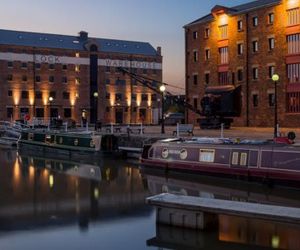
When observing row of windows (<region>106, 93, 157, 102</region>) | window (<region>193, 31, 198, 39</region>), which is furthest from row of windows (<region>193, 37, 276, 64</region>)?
row of windows (<region>106, 93, 157, 102</region>)

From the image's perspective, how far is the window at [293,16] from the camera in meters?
43.8

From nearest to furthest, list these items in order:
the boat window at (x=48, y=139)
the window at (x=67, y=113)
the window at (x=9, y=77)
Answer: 1. the boat window at (x=48, y=139)
2. the window at (x=9, y=77)
3. the window at (x=67, y=113)

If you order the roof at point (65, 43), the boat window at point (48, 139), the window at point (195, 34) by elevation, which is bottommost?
the boat window at point (48, 139)

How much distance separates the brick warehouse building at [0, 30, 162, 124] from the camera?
76750mm

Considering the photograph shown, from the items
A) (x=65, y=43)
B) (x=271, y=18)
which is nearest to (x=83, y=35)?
(x=65, y=43)

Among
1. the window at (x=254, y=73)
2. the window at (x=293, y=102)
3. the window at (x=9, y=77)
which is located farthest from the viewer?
the window at (x=9, y=77)

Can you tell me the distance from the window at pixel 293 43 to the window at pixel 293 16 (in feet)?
3.35

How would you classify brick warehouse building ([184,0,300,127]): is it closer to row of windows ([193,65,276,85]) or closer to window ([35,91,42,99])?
row of windows ([193,65,276,85])

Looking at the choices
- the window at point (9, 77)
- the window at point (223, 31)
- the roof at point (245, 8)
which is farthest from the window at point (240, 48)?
the window at point (9, 77)

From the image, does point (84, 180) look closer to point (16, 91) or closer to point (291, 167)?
point (291, 167)

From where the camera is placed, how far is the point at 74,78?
8162cm

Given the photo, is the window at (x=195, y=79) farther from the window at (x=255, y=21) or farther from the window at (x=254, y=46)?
the window at (x=255, y=21)

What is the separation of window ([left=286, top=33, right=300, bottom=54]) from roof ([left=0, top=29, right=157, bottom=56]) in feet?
143

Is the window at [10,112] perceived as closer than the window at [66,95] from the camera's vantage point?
Yes
